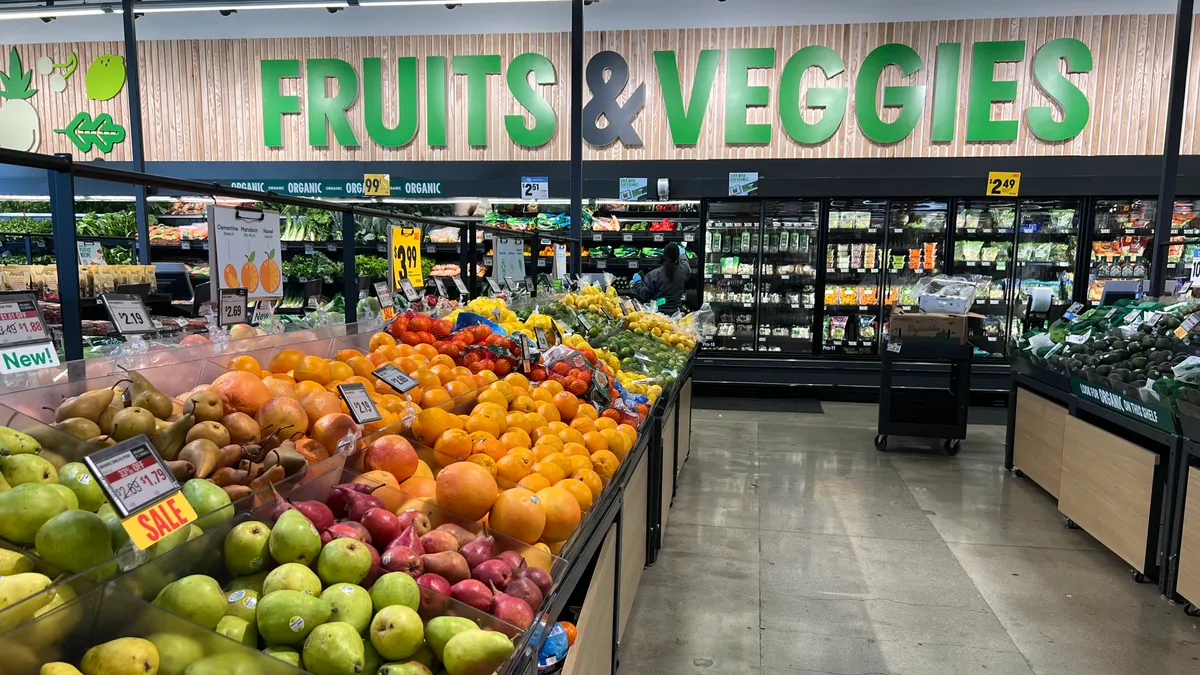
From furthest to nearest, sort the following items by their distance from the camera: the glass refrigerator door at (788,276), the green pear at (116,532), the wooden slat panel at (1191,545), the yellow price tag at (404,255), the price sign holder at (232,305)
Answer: the glass refrigerator door at (788,276) < the yellow price tag at (404,255) < the wooden slat panel at (1191,545) < the price sign holder at (232,305) < the green pear at (116,532)

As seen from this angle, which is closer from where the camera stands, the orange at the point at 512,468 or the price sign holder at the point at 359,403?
the price sign holder at the point at 359,403

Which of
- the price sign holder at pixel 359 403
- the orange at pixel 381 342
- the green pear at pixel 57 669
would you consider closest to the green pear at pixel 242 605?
the green pear at pixel 57 669

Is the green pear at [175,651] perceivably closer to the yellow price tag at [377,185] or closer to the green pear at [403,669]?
the green pear at [403,669]

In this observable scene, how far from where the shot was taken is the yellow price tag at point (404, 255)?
12.1 feet

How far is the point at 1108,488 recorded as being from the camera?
363cm

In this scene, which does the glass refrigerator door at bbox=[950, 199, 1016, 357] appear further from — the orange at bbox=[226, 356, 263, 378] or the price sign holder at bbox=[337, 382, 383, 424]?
the orange at bbox=[226, 356, 263, 378]

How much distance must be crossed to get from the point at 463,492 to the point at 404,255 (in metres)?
2.62

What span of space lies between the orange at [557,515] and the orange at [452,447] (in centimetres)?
26

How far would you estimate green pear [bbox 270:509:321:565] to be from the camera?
1.07 metres

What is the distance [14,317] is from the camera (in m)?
1.43

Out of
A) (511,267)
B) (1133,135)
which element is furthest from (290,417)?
(1133,135)

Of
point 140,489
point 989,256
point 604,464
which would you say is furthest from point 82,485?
point 989,256

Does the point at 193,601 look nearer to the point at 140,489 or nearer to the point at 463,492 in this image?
the point at 140,489

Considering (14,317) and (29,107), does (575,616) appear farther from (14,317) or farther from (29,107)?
(29,107)
